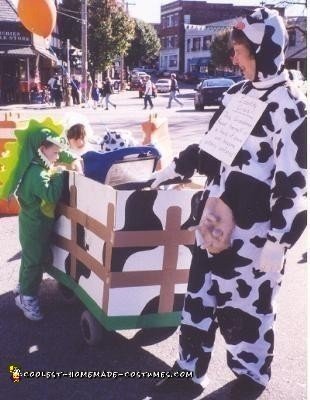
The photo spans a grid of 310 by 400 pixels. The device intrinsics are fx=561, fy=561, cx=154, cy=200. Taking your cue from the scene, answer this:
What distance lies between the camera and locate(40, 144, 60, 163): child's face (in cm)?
350

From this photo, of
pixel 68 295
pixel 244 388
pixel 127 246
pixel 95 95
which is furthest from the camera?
pixel 95 95

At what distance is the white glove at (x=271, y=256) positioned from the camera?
236 cm

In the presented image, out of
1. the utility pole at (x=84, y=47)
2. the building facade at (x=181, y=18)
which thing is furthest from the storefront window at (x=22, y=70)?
the building facade at (x=181, y=18)

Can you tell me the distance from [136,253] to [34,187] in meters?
0.88

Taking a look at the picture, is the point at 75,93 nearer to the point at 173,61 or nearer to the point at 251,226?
the point at 251,226

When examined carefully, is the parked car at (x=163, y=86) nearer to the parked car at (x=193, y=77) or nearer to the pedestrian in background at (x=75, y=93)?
the parked car at (x=193, y=77)

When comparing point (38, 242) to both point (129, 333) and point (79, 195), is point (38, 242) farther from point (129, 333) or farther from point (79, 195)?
point (129, 333)

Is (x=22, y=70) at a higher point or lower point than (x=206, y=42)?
lower

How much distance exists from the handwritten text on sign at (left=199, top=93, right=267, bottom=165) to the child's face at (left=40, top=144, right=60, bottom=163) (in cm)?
115

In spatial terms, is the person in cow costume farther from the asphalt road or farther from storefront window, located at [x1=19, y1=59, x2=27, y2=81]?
storefront window, located at [x1=19, y1=59, x2=27, y2=81]

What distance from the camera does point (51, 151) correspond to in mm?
3510

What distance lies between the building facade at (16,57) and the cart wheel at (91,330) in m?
23.8

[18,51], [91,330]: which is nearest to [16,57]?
[18,51]

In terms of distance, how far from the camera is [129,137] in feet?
12.2
